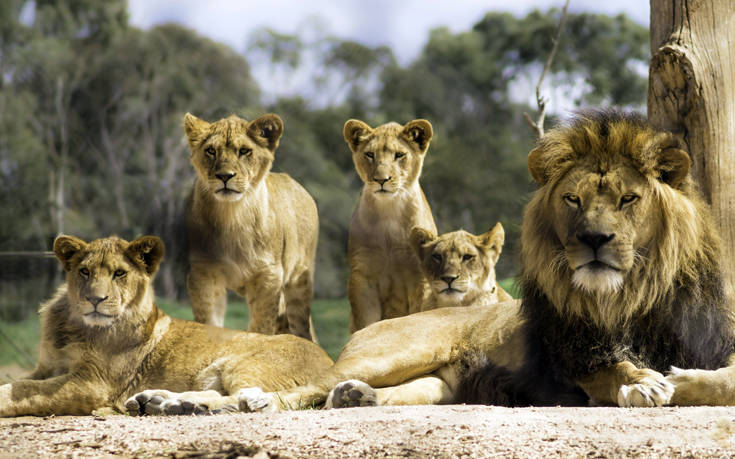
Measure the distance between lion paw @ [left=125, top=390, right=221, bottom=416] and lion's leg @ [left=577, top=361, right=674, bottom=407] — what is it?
65.3 inches

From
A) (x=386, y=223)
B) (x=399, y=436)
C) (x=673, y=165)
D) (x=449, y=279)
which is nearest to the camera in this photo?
(x=399, y=436)

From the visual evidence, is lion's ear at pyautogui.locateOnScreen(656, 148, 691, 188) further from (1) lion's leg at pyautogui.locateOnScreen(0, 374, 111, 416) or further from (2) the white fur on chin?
(1) lion's leg at pyautogui.locateOnScreen(0, 374, 111, 416)

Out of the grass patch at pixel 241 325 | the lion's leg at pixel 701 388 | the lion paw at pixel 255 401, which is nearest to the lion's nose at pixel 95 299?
the lion paw at pixel 255 401

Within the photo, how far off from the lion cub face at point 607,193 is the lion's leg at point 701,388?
43 cm

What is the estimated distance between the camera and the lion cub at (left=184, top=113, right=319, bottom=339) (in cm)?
519

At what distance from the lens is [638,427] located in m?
2.74

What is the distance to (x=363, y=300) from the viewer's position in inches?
214

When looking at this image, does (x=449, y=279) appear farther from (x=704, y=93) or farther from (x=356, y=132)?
(x=704, y=93)

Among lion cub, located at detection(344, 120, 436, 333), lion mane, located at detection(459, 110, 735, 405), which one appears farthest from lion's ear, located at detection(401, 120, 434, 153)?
lion mane, located at detection(459, 110, 735, 405)

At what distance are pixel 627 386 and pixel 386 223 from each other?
2.50 m

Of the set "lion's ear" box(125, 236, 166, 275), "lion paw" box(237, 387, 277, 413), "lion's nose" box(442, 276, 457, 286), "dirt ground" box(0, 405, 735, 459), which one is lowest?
"lion paw" box(237, 387, 277, 413)

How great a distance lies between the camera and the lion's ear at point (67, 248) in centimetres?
422

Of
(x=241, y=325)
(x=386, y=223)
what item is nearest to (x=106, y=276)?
(x=386, y=223)

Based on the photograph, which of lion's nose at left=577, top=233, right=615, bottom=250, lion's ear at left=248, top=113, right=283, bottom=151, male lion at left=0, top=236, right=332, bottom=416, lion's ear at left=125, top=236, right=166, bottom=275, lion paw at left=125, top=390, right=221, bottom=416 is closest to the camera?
lion's nose at left=577, top=233, right=615, bottom=250
